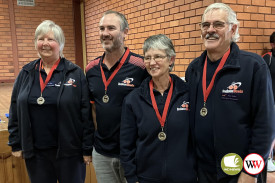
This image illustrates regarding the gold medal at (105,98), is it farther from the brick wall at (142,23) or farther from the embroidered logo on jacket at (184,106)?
the brick wall at (142,23)

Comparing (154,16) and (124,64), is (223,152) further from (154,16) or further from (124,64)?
(154,16)

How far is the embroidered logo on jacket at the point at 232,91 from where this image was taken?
1320 mm

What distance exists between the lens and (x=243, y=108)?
132cm

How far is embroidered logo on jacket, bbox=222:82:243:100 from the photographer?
132 cm

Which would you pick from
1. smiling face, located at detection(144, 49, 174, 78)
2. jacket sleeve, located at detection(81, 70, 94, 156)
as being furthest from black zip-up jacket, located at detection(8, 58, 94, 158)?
smiling face, located at detection(144, 49, 174, 78)

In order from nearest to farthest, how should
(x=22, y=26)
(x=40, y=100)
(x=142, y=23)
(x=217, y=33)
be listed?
(x=217, y=33) < (x=40, y=100) < (x=142, y=23) < (x=22, y=26)

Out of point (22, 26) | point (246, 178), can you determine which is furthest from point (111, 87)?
point (22, 26)

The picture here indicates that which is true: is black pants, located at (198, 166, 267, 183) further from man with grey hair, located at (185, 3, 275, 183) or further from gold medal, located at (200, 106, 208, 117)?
gold medal, located at (200, 106, 208, 117)

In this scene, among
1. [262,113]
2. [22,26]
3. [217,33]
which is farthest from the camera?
[22,26]

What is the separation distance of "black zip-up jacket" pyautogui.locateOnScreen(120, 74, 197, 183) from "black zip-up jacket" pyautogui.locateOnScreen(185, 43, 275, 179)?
182mm

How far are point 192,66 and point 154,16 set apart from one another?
275 cm

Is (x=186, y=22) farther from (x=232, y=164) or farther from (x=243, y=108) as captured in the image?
(x=232, y=164)

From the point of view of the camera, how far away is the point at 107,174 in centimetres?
179

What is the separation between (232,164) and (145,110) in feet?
1.94
